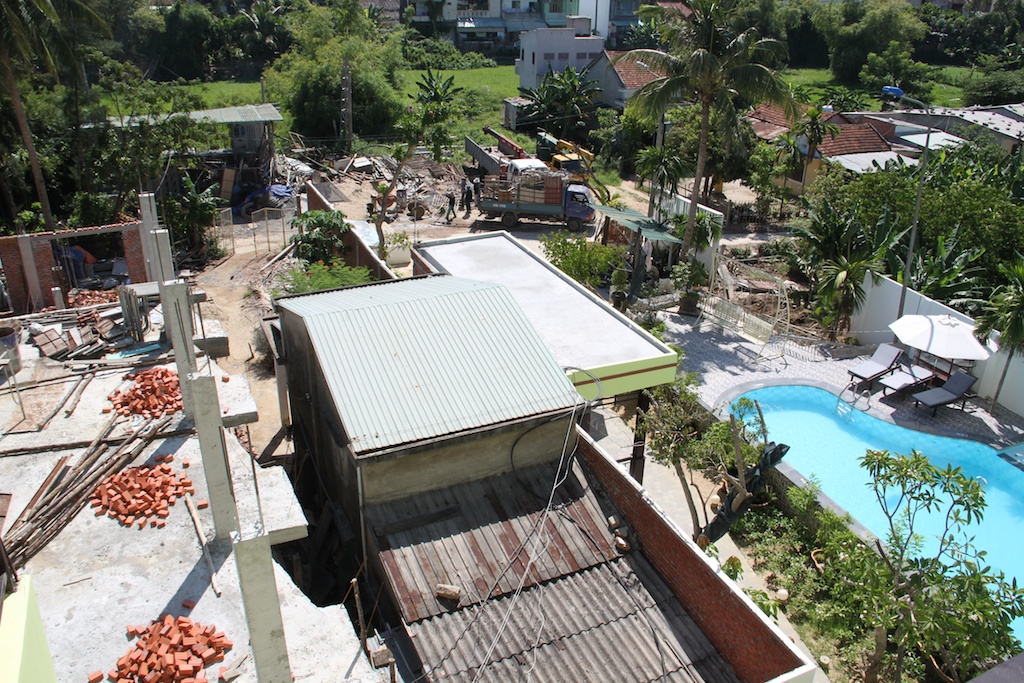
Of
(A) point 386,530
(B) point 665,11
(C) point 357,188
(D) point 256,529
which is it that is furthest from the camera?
(C) point 357,188

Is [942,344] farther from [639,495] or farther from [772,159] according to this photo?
[772,159]

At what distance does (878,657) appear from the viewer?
36.0 ft

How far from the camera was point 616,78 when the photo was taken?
155 feet

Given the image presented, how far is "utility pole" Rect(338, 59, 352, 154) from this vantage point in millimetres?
41666

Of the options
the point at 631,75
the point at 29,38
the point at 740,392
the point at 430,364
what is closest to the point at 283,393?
the point at 430,364

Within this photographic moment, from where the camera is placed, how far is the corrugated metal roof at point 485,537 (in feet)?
33.4

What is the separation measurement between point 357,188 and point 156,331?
22924mm

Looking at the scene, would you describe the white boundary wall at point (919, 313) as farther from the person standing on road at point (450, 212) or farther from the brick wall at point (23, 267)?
the brick wall at point (23, 267)

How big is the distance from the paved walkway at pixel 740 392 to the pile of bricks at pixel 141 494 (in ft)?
27.1

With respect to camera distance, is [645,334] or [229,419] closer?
[229,419]

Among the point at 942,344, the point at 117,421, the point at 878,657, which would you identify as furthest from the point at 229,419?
the point at 942,344

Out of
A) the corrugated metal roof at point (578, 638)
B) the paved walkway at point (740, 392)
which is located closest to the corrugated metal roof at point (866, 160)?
the paved walkway at point (740, 392)

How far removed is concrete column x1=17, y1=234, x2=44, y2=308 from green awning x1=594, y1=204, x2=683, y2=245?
16.0 m

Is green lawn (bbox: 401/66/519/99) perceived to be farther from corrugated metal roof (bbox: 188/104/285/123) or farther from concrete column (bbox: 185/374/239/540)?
concrete column (bbox: 185/374/239/540)
